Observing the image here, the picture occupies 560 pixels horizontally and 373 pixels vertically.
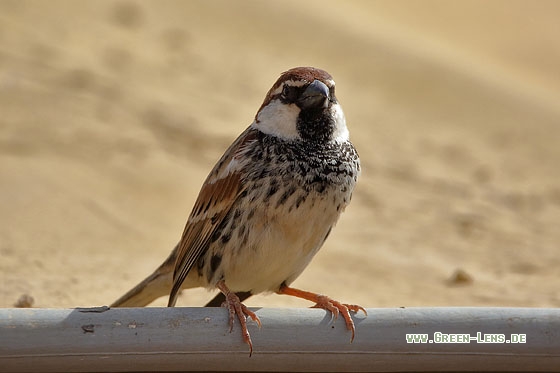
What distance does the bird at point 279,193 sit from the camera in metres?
4.36

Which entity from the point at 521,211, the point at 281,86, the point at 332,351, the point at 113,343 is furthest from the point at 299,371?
the point at 521,211

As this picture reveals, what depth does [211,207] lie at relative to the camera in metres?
4.67

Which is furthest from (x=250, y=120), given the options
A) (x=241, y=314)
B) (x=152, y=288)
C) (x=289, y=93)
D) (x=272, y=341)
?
(x=272, y=341)

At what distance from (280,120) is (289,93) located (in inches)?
5.3

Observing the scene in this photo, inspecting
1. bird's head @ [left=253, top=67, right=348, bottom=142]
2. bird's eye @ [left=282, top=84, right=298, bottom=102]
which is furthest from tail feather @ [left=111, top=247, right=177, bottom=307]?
bird's eye @ [left=282, top=84, right=298, bottom=102]

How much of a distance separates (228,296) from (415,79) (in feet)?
31.9

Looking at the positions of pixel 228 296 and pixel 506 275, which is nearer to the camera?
pixel 228 296

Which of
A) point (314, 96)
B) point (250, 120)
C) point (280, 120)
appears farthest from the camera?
point (250, 120)

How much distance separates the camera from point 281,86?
4.55m

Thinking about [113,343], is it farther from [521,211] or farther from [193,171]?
[521,211]

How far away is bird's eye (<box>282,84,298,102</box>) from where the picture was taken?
451 cm

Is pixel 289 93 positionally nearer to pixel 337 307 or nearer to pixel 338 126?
pixel 338 126

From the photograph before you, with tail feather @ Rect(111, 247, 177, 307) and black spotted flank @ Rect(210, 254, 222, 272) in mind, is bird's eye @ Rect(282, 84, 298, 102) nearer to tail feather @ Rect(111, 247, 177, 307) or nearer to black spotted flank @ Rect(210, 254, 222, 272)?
black spotted flank @ Rect(210, 254, 222, 272)

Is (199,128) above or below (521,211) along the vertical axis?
above
